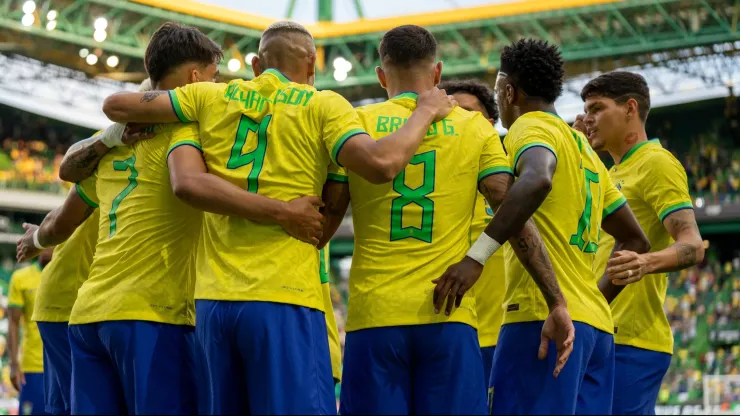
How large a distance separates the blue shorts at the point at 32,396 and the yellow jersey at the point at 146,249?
6.71m

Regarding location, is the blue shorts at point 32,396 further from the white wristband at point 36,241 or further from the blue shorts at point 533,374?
the blue shorts at point 533,374

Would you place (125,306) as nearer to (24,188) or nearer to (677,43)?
(677,43)

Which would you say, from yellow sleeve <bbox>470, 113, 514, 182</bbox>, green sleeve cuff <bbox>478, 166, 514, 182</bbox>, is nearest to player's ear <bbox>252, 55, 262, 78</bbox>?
yellow sleeve <bbox>470, 113, 514, 182</bbox>

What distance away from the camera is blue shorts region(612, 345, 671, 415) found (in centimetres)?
608

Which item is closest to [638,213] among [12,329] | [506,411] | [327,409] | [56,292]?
[506,411]

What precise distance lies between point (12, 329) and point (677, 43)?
22862 mm

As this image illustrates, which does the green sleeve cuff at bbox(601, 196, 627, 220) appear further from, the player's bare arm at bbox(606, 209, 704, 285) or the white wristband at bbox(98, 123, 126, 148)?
the white wristband at bbox(98, 123, 126, 148)

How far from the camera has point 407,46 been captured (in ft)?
15.7

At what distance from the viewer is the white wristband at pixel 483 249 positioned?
4.51 m

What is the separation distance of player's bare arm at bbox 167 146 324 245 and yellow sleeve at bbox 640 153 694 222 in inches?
102

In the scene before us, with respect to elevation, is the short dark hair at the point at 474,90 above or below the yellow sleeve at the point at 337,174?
above

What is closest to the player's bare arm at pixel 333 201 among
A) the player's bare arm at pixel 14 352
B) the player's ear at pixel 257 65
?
the player's ear at pixel 257 65

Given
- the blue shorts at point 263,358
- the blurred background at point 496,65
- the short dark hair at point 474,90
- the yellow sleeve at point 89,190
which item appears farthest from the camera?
the blurred background at point 496,65

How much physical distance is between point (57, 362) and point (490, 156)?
357cm
